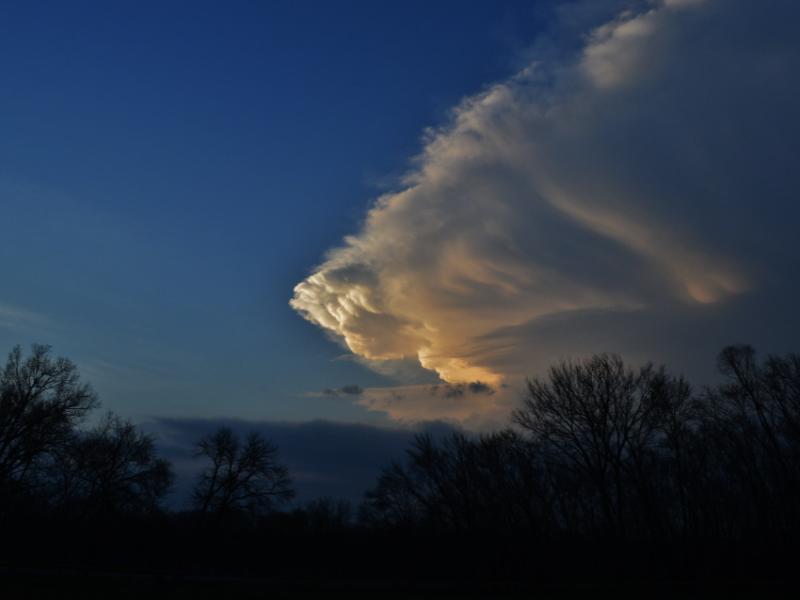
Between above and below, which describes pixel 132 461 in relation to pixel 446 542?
above

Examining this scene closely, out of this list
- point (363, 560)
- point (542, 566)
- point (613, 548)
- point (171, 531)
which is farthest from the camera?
point (363, 560)

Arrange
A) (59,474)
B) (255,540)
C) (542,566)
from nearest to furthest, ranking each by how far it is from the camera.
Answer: (59,474)
(542,566)
(255,540)

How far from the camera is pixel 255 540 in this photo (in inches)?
3115

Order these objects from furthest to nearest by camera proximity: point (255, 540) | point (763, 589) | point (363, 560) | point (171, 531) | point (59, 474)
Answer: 1. point (255, 540)
2. point (363, 560)
3. point (171, 531)
4. point (59, 474)
5. point (763, 589)

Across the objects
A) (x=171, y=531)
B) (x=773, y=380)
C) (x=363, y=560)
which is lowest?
(x=363, y=560)

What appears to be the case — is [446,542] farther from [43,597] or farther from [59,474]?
[43,597]

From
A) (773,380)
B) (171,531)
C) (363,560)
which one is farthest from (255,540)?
(773,380)

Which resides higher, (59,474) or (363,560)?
(59,474)

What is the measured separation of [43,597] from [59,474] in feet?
96.7

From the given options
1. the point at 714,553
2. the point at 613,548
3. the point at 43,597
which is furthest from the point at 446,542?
the point at 43,597

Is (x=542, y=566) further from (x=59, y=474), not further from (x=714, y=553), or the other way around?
(x=59, y=474)

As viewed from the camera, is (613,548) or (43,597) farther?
(613,548)

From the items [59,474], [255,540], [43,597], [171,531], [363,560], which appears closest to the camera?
[43,597]

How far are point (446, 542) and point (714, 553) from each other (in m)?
26.3
